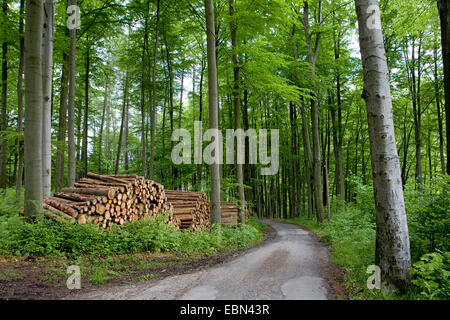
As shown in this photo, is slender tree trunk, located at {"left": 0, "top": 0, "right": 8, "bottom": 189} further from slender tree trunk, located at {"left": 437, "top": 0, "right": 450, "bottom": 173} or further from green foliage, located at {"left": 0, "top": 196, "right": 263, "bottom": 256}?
slender tree trunk, located at {"left": 437, "top": 0, "right": 450, "bottom": 173}

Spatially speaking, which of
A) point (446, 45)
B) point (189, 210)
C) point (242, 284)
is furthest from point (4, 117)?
point (446, 45)

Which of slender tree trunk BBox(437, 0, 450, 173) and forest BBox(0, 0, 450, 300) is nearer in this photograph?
forest BBox(0, 0, 450, 300)

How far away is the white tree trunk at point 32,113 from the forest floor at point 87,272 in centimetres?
151

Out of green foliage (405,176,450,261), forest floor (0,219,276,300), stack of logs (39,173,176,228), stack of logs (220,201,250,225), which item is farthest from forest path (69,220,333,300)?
stack of logs (220,201,250,225)

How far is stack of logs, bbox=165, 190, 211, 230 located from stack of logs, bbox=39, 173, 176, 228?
2.69 feet

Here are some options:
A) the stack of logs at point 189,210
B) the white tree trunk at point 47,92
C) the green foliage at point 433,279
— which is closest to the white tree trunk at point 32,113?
the white tree trunk at point 47,92

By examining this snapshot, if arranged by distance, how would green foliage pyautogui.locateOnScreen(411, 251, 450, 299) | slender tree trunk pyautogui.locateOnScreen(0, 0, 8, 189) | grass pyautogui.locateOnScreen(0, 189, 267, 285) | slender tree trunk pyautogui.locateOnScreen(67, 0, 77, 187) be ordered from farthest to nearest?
slender tree trunk pyautogui.locateOnScreen(0, 0, 8, 189), slender tree trunk pyautogui.locateOnScreen(67, 0, 77, 187), grass pyautogui.locateOnScreen(0, 189, 267, 285), green foliage pyautogui.locateOnScreen(411, 251, 450, 299)

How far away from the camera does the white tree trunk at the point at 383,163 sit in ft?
13.5

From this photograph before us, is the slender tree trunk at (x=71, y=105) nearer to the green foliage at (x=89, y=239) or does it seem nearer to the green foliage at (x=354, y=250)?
the green foliage at (x=89, y=239)

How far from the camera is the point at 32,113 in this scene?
6266 millimetres

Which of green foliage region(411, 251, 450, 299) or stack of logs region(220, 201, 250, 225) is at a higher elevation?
Answer: green foliage region(411, 251, 450, 299)

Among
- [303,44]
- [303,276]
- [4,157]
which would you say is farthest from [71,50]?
[303,44]

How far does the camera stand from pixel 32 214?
619cm

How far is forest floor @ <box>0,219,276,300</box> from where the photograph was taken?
422 cm
